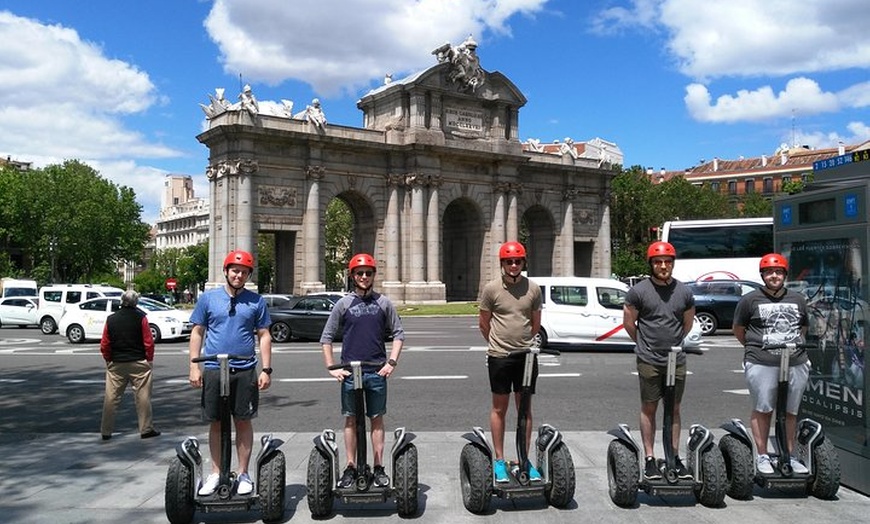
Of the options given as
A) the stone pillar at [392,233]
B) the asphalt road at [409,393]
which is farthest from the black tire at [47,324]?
the stone pillar at [392,233]

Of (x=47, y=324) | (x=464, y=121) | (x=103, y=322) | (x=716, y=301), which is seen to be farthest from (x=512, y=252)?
(x=464, y=121)

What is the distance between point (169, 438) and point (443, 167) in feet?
116

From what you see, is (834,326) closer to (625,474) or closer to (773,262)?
(773,262)

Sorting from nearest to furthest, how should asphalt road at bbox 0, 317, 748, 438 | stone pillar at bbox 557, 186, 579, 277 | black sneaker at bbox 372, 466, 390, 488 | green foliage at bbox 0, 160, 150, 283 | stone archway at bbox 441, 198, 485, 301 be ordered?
black sneaker at bbox 372, 466, 390, 488, asphalt road at bbox 0, 317, 748, 438, stone archway at bbox 441, 198, 485, 301, stone pillar at bbox 557, 186, 579, 277, green foliage at bbox 0, 160, 150, 283

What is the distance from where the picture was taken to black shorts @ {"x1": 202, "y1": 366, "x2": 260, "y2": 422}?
535 cm

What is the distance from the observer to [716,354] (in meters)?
16.4

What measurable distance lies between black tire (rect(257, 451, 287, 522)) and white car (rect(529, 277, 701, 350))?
12376 millimetres

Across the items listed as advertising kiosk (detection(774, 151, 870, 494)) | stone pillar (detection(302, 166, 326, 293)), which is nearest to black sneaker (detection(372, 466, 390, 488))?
advertising kiosk (detection(774, 151, 870, 494))

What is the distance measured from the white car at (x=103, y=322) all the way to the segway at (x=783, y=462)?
1806 centimetres

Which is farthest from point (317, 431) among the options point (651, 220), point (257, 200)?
point (651, 220)

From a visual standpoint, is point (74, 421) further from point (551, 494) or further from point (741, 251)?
point (741, 251)

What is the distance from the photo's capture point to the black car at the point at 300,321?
69.6 ft

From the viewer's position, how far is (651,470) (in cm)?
550

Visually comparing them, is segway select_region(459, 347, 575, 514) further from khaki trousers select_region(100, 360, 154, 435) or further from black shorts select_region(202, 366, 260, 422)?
khaki trousers select_region(100, 360, 154, 435)
